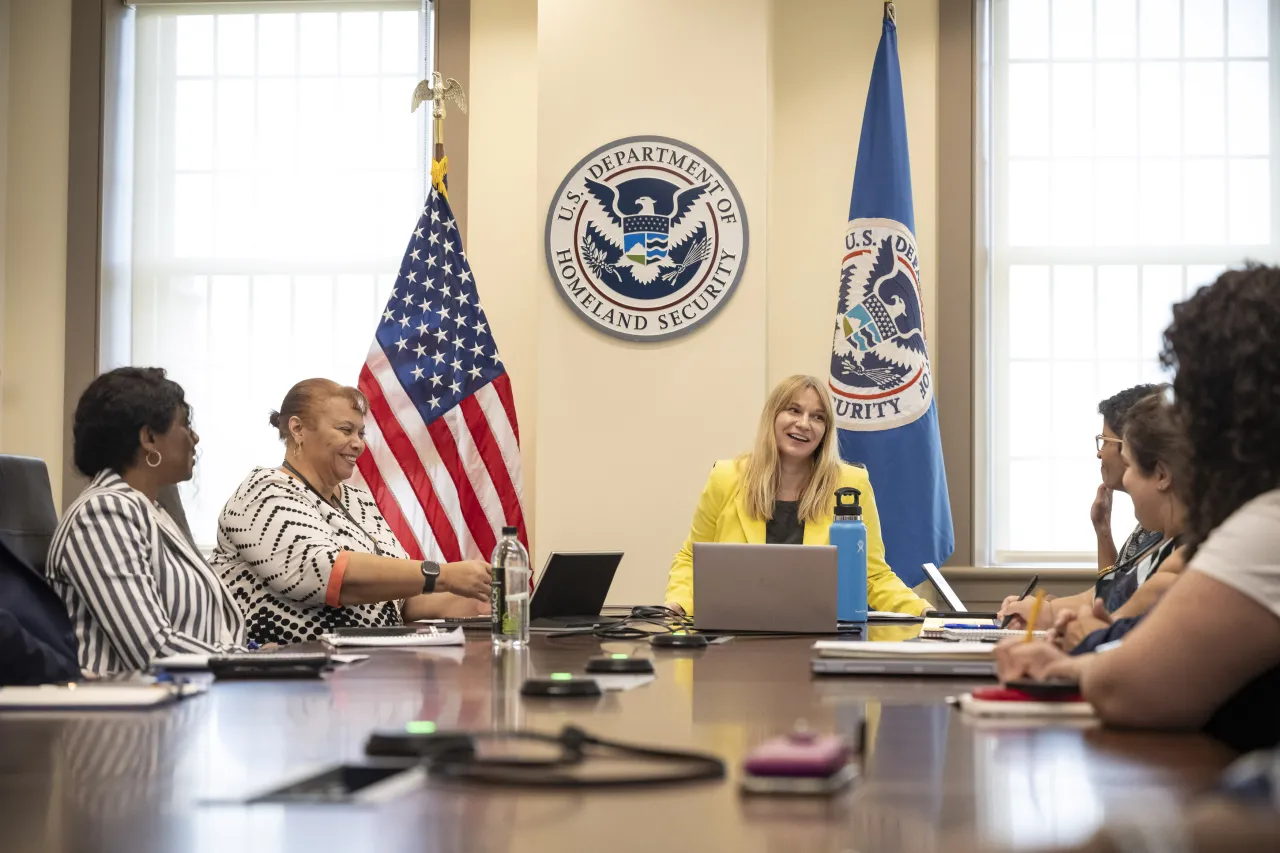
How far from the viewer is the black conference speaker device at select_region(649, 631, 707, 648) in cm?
224

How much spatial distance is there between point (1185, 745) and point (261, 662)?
1184 millimetres

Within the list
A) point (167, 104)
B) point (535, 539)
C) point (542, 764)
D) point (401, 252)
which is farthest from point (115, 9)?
point (542, 764)

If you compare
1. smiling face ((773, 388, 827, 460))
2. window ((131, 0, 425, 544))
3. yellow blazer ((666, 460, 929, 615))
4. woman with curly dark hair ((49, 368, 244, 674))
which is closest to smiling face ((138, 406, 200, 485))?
woman with curly dark hair ((49, 368, 244, 674))

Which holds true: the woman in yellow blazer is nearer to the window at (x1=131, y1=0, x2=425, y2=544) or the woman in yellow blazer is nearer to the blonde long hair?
the blonde long hair

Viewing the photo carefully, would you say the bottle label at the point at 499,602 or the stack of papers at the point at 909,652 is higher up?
the bottle label at the point at 499,602

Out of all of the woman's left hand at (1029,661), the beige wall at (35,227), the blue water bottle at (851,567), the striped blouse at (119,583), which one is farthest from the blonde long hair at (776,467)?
the beige wall at (35,227)

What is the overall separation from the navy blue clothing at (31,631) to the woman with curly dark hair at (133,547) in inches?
1.9

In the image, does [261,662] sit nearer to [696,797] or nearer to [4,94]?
[696,797]

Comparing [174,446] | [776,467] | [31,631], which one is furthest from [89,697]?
[776,467]

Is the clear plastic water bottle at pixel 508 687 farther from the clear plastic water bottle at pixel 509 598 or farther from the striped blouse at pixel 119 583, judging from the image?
the striped blouse at pixel 119 583

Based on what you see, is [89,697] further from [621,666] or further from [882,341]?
[882,341]

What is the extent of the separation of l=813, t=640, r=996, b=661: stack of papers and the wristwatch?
112cm

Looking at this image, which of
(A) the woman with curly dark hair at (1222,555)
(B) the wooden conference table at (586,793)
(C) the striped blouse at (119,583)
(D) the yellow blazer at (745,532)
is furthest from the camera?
(D) the yellow blazer at (745,532)

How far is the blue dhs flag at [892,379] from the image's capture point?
4078 millimetres
